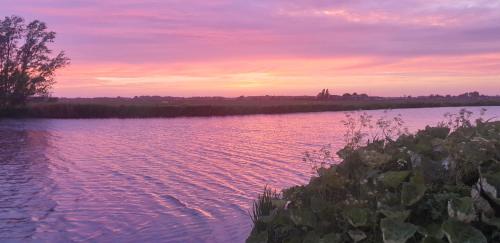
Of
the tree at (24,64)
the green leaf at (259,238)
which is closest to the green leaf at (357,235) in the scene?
the green leaf at (259,238)

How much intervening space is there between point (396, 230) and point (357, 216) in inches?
20.3

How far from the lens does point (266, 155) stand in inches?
1033

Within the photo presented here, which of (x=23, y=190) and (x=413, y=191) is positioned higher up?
(x=413, y=191)

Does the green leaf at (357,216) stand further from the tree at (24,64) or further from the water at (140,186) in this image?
the tree at (24,64)

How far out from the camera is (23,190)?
56.8 ft

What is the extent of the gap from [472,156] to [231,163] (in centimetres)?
1829

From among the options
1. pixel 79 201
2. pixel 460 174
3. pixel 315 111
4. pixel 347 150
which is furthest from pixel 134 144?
pixel 315 111

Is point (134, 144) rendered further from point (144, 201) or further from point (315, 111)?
point (315, 111)

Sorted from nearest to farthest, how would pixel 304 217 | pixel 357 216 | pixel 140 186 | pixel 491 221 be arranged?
1. pixel 491 221
2. pixel 357 216
3. pixel 304 217
4. pixel 140 186

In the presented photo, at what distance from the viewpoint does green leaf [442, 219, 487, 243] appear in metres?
4.75

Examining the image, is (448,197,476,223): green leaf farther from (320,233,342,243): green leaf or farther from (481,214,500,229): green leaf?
(320,233,342,243): green leaf

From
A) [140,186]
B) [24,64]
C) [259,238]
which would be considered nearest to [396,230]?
[259,238]

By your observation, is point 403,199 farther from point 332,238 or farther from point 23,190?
point 23,190

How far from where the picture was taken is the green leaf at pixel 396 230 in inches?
194
